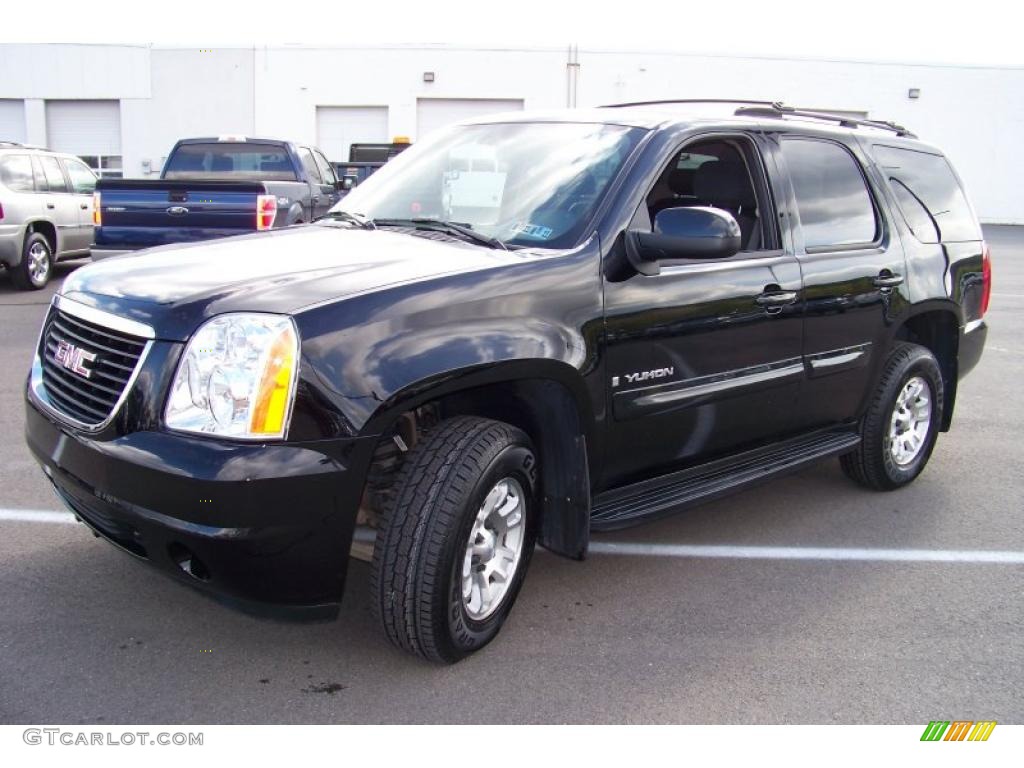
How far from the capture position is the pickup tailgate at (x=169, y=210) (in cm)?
890

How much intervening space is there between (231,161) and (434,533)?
10.3 meters

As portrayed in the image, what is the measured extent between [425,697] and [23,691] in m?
1.26

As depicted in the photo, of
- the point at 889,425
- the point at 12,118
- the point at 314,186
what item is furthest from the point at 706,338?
the point at 12,118

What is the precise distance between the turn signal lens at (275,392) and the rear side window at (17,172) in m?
11.2

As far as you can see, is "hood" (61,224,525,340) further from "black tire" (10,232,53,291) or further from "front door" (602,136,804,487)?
"black tire" (10,232,53,291)

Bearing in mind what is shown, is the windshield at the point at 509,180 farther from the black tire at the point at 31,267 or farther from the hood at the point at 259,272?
the black tire at the point at 31,267

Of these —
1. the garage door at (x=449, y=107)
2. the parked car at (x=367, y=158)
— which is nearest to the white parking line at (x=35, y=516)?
the parked car at (x=367, y=158)

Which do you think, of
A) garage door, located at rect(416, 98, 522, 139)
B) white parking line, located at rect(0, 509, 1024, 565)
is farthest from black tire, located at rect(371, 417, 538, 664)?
garage door, located at rect(416, 98, 522, 139)

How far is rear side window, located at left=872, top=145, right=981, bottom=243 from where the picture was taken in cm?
517

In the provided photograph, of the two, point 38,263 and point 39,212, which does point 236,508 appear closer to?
point 38,263

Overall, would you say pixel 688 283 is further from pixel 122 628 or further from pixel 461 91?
pixel 461 91

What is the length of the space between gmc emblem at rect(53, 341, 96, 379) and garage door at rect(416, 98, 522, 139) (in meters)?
27.2

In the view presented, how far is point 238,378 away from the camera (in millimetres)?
2736

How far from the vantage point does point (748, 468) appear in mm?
4270
